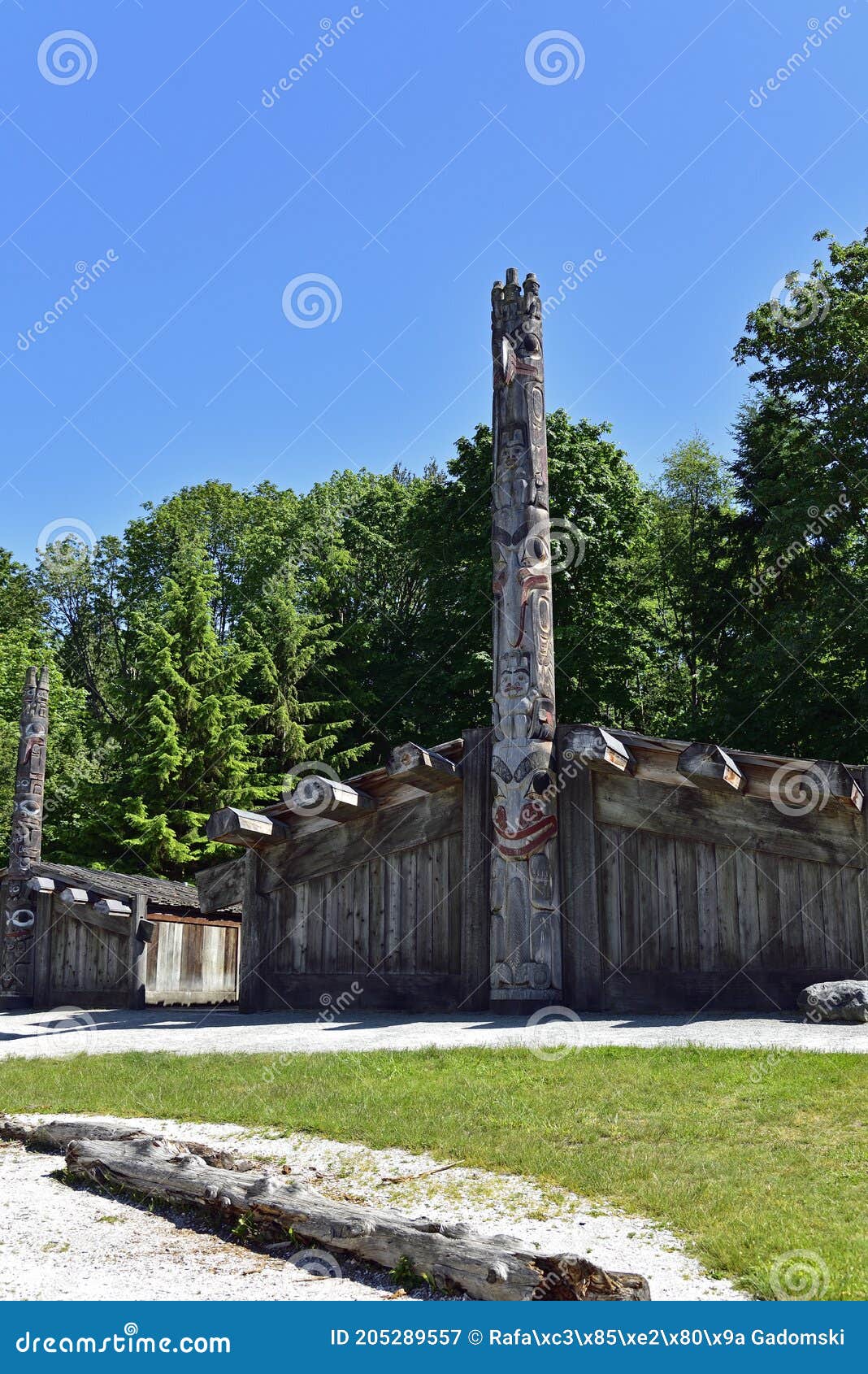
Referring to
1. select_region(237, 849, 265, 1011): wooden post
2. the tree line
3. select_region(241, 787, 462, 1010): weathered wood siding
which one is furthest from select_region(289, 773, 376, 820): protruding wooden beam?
the tree line

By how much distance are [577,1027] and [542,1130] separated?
507 cm

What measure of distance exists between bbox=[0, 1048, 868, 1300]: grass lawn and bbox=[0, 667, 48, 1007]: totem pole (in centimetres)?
1011

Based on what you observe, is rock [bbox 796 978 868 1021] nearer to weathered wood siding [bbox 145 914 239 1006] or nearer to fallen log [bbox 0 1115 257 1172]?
fallen log [bbox 0 1115 257 1172]

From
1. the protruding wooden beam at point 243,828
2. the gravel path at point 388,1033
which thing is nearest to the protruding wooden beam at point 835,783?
the gravel path at point 388,1033

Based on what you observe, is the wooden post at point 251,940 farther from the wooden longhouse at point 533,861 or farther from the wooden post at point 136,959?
the wooden post at point 136,959

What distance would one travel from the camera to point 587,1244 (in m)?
4.90

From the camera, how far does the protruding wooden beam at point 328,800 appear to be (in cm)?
1471

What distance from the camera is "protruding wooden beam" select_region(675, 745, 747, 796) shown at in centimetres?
1270

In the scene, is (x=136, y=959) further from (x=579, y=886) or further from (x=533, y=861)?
(x=579, y=886)

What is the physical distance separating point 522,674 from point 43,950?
1106 cm

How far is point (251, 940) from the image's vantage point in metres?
16.5

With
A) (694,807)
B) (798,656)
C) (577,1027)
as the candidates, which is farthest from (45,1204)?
(798,656)

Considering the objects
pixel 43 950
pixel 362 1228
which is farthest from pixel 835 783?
pixel 43 950

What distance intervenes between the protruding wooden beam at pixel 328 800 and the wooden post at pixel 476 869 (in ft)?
Answer: 4.92
